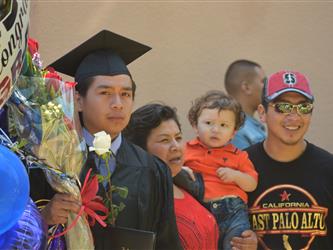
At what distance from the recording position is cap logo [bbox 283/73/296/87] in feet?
12.1

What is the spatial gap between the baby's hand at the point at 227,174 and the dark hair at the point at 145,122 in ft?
1.21

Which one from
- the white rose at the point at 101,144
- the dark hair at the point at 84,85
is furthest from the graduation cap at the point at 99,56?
the white rose at the point at 101,144

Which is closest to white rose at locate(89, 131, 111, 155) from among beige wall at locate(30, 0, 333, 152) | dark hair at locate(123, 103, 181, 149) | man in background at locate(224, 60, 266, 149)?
dark hair at locate(123, 103, 181, 149)

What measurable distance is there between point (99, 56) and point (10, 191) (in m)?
1.06

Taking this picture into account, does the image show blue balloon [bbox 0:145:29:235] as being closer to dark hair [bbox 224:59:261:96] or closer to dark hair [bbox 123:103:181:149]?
dark hair [bbox 123:103:181:149]

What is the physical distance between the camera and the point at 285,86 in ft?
12.1

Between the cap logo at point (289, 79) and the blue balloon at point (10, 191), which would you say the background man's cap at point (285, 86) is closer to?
the cap logo at point (289, 79)

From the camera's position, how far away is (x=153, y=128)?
3438mm

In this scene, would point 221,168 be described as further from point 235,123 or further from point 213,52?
point 213,52

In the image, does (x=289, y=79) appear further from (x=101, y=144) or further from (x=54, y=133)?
(x=54, y=133)

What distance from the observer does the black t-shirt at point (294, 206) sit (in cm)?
346

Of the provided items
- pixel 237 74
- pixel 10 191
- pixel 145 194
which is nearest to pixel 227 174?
pixel 145 194

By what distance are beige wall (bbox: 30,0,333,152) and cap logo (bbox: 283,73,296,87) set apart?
1.45 meters

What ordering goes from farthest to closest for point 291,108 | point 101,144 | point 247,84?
point 247,84
point 291,108
point 101,144
